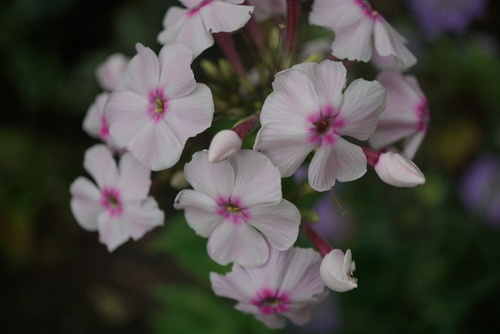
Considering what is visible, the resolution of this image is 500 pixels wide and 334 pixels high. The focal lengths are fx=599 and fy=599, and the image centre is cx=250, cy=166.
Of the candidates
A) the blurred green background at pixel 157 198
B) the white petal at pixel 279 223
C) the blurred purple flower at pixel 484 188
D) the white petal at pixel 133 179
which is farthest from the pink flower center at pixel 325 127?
the blurred purple flower at pixel 484 188

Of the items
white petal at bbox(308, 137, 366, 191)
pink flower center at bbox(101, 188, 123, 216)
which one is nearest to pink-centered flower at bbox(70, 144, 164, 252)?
pink flower center at bbox(101, 188, 123, 216)

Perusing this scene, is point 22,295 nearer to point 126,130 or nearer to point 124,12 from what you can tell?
point 124,12

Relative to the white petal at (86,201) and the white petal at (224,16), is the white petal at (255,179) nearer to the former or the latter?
the white petal at (224,16)

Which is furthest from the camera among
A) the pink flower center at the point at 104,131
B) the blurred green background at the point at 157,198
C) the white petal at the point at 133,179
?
the blurred green background at the point at 157,198

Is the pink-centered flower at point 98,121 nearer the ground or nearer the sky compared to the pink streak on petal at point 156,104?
nearer the ground

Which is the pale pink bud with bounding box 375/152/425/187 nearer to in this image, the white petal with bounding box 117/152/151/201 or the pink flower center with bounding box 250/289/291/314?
the pink flower center with bounding box 250/289/291/314

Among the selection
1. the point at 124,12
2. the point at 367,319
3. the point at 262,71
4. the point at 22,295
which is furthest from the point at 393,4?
the point at 22,295

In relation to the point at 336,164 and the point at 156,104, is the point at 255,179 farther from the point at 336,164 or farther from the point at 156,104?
the point at 156,104
